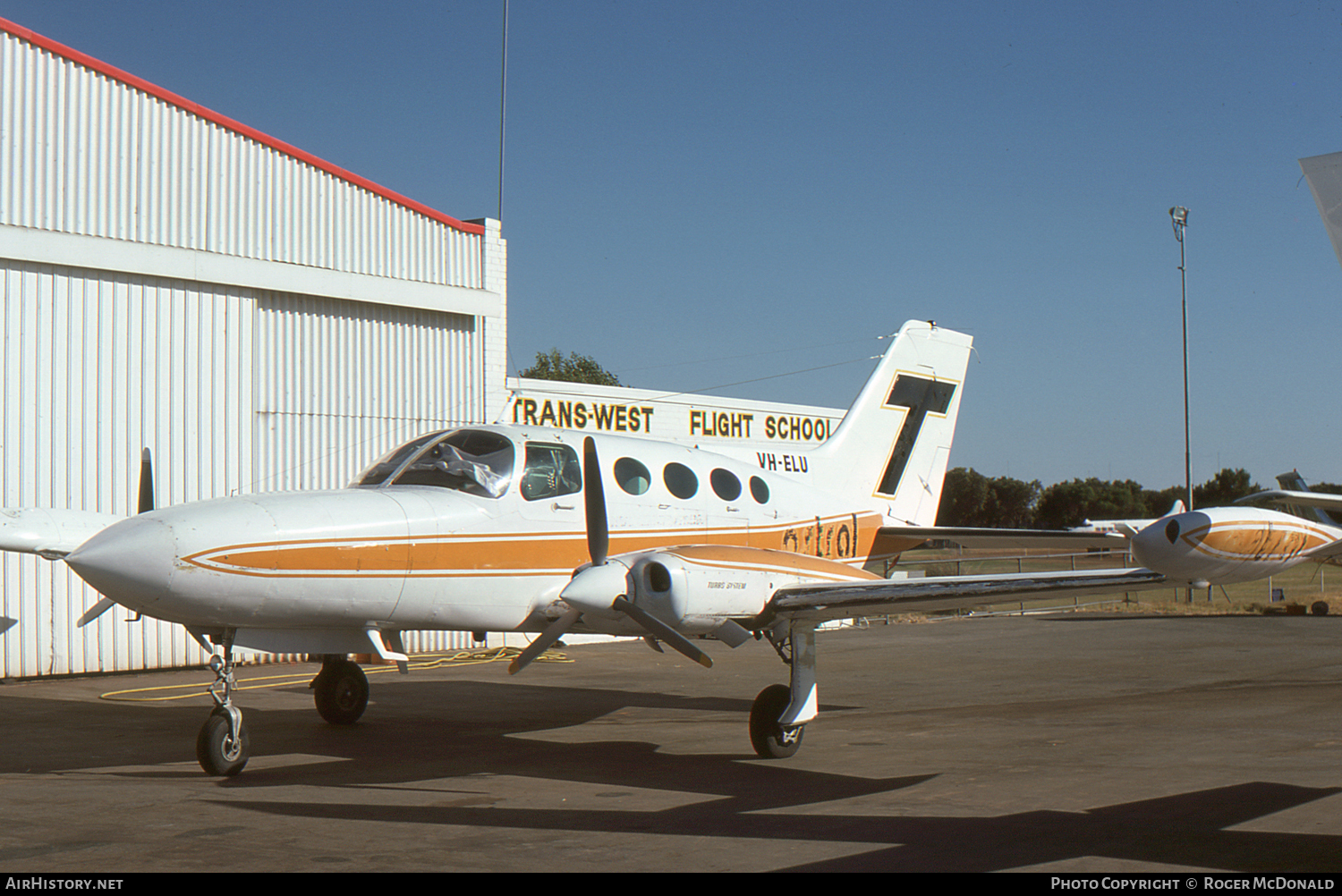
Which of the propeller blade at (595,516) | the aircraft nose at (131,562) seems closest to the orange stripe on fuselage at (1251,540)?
the propeller blade at (595,516)

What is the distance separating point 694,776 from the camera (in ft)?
29.4

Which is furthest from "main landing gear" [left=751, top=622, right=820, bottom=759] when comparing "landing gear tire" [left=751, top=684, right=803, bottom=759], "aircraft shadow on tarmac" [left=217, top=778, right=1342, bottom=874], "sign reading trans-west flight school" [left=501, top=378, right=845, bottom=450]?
"sign reading trans-west flight school" [left=501, top=378, right=845, bottom=450]

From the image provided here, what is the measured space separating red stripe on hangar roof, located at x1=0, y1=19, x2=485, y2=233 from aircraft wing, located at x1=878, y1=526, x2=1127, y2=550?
34.2 ft

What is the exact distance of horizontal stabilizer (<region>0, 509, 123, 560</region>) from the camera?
10.2 meters

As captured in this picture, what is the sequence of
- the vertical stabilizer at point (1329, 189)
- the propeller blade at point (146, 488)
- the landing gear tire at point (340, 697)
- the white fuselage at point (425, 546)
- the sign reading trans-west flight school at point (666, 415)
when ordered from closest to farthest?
1. the vertical stabilizer at point (1329, 189)
2. the white fuselage at point (425, 546)
3. the propeller blade at point (146, 488)
4. the landing gear tire at point (340, 697)
5. the sign reading trans-west flight school at point (666, 415)

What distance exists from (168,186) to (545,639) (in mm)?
11296

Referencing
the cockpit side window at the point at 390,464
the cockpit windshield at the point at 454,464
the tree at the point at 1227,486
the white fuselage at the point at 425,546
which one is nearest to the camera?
the white fuselage at the point at 425,546

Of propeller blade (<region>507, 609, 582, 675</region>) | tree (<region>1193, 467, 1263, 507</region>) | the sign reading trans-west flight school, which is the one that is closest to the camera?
propeller blade (<region>507, 609, 582, 675</region>)

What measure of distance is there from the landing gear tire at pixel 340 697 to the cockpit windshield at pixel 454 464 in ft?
9.83

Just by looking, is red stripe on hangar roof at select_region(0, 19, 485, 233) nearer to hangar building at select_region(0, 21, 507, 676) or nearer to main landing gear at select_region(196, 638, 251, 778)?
hangar building at select_region(0, 21, 507, 676)

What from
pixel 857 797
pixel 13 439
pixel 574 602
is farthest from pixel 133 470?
pixel 857 797

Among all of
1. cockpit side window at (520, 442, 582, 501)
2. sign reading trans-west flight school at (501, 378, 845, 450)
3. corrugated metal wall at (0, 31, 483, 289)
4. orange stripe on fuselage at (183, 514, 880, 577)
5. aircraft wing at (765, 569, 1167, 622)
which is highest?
corrugated metal wall at (0, 31, 483, 289)

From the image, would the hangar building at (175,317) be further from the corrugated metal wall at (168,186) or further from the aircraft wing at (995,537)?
the aircraft wing at (995,537)

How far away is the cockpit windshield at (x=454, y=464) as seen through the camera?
9.62 m
